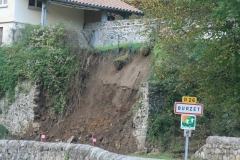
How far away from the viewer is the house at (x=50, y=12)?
34.8 metres

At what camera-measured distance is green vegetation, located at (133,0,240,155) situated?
18188 mm

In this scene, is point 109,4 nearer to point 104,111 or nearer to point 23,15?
point 23,15

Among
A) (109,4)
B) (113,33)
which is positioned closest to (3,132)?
(113,33)

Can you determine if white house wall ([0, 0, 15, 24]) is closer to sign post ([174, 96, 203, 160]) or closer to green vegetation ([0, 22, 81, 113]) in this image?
green vegetation ([0, 22, 81, 113])

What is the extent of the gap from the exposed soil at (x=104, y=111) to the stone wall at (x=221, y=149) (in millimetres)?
4695

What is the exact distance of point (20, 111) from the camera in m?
30.1

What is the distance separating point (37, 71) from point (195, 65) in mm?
11624

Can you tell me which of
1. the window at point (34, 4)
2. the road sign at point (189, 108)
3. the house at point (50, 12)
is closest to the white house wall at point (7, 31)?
the house at point (50, 12)

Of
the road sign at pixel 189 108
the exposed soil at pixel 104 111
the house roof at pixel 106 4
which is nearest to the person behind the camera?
the road sign at pixel 189 108

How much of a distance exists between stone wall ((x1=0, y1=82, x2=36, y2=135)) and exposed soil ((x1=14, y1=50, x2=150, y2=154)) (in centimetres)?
57

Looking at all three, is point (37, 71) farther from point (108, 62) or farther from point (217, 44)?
point (217, 44)

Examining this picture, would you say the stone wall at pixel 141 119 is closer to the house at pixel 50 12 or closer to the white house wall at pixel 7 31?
the house at pixel 50 12

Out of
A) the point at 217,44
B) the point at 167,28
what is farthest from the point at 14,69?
the point at 217,44

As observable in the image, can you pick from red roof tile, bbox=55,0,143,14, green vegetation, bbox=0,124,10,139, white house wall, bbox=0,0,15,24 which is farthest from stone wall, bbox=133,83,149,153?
white house wall, bbox=0,0,15,24
